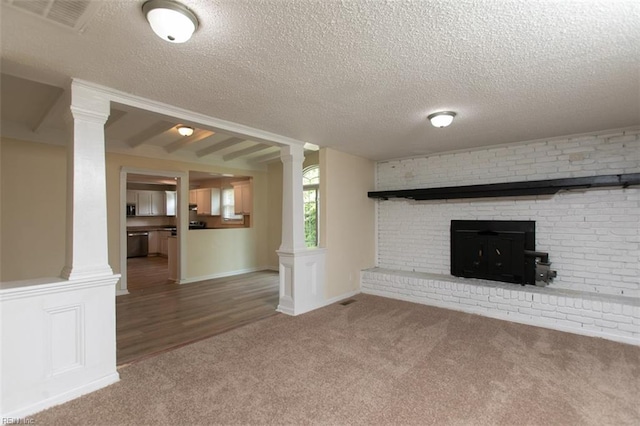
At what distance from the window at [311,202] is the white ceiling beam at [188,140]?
2.36 metres

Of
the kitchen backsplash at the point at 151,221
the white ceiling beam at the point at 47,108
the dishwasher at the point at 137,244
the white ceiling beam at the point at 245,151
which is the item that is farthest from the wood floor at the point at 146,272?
the white ceiling beam at the point at 47,108

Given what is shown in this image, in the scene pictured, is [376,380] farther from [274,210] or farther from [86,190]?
[274,210]

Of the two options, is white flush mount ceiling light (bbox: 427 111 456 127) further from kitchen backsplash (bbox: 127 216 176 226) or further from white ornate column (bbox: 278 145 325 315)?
kitchen backsplash (bbox: 127 216 176 226)

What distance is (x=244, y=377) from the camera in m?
2.44

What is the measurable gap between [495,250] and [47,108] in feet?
19.1

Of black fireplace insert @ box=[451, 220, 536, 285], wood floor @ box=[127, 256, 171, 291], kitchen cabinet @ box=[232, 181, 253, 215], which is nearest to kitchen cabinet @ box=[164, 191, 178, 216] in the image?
wood floor @ box=[127, 256, 171, 291]

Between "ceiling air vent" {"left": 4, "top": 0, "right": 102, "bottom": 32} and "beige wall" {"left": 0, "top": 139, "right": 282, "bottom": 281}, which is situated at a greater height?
"ceiling air vent" {"left": 4, "top": 0, "right": 102, "bottom": 32}

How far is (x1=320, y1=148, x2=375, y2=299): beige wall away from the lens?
4492 mm

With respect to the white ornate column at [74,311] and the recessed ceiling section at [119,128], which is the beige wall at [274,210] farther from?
the white ornate column at [74,311]

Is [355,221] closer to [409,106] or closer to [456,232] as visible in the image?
[456,232]

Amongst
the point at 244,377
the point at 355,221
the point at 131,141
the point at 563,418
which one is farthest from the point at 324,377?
the point at 131,141

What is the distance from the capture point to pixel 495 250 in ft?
13.8

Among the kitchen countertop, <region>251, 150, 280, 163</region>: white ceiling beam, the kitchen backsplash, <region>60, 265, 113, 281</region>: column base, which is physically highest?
<region>251, 150, 280, 163</region>: white ceiling beam

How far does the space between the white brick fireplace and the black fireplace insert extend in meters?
0.11
